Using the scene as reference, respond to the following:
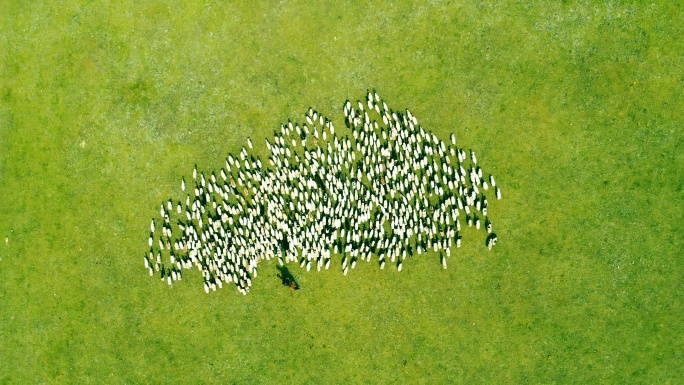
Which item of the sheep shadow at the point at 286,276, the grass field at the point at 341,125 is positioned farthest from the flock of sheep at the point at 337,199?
the grass field at the point at 341,125

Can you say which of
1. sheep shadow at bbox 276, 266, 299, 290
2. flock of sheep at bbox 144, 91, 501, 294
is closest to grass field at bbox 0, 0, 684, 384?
sheep shadow at bbox 276, 266, 299, 290

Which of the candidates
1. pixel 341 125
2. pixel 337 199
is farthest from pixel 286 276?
pixel 341 125

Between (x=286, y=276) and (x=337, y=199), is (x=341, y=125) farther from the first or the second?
(x=286, y=276)

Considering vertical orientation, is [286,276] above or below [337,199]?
below

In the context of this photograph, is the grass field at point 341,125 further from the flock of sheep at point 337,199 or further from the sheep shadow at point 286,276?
the flock of sheep at point 337,199

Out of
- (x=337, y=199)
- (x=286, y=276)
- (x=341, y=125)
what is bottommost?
(x=286, y=276)

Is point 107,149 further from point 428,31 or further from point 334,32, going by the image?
point 428,31

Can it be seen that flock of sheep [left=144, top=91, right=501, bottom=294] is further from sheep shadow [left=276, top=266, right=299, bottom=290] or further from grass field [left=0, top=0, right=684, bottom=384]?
grass field [left=0, top=0, right=684, bottom=384]

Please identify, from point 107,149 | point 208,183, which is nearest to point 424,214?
point 208,183
